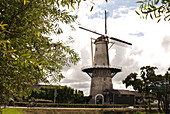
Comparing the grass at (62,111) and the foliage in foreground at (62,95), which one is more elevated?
the foliage in foreground at (62,95)

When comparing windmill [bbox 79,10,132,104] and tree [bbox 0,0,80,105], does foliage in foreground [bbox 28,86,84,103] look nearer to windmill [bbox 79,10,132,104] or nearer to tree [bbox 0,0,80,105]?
windmill [bbox 79,10,132,104]

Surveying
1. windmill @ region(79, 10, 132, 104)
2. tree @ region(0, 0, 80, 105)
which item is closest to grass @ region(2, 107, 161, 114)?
tree @ region(0, 0, 80, 105)

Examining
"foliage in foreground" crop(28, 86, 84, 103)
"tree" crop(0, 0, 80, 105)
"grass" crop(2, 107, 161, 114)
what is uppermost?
"tree" crop(0, 0, 80, 105)

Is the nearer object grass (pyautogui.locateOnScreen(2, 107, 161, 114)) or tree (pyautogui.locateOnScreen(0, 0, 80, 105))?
tree (pyautogui.locateOnScreen(0, 0, 80, 105))

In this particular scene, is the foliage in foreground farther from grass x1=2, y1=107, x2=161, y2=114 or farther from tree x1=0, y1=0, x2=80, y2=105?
tree x1=0, y1=0, x2=80, y2=105

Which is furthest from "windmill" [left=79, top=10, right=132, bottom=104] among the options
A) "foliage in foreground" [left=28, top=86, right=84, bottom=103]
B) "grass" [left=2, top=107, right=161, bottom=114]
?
"grass" [left=2, top=107, right=161, bottom=114]

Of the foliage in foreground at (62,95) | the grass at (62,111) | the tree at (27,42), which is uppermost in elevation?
the tree at (27,42)

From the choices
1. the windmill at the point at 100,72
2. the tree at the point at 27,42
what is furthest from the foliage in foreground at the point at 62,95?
the tree at the point at 27,42

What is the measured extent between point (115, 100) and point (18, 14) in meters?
43.7

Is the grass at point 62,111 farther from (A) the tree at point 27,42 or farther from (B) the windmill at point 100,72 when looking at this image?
(B) the windmill at point 100,72

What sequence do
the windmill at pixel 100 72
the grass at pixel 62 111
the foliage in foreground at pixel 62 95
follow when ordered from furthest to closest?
the windmill at pixel 100 72
the foliage in foreground at pixel 62 95
the grass at pixel 62 111

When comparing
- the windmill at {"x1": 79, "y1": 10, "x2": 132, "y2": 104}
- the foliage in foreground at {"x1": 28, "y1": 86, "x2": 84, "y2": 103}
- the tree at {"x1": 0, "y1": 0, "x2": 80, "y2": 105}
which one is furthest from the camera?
the windmill at {"x1": 79, "y1": 10, "x2": 132, "y2": 104}

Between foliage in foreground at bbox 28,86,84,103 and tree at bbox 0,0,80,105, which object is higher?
tree at bbox 0,0,80,105

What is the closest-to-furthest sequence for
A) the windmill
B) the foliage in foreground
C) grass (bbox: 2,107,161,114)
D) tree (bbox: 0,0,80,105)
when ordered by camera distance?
tree (bbox: 0,0,80,105)
grass (bbox: 2,107,161,114)
the foliage in foreground
the windmill
